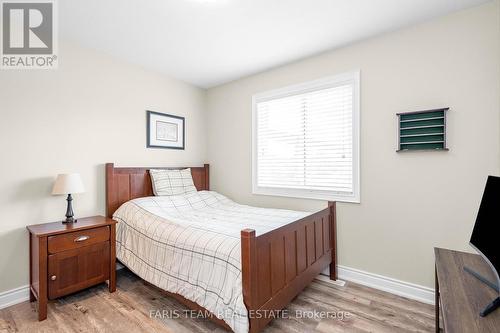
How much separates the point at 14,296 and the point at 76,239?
741mm

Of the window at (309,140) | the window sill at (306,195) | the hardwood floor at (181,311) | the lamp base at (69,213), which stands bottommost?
the hardwood floor at (181,311)

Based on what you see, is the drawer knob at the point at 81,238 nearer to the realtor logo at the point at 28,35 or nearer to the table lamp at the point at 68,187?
the table lamp at the point at 68,187

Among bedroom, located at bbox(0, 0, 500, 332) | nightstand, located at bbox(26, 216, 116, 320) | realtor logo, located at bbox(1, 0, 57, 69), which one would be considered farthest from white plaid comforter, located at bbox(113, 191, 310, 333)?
realtor logo, located at bbox(1, 0, 57, 69)

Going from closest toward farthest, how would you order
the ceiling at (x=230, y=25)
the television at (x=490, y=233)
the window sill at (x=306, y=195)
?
the television at (x=490, y=233)
the ceiling at (x=230, y=25)
the window sill at (x=306, y=195)

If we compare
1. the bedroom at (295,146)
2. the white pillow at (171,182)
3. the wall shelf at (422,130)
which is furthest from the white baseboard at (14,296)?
the wall shelf at (422,130)

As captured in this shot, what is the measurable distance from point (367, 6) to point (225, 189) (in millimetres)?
2638

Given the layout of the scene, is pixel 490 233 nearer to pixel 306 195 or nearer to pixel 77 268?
pixel 306 195

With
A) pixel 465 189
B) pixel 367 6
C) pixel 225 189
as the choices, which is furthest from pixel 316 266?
pixel 367 6

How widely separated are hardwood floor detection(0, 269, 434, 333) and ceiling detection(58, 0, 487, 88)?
240cm

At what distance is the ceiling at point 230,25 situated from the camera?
75.7 inches

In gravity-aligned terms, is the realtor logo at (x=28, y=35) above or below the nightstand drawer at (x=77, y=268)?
above

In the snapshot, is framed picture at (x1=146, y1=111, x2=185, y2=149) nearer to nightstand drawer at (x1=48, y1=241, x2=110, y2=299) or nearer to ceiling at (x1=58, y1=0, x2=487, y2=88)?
ceiling at (x1=58, y1=0, x2=487, y2=88)

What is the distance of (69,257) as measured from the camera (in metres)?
2.09

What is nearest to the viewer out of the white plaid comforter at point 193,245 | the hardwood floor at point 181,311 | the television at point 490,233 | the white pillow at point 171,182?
the television at point 490,233
